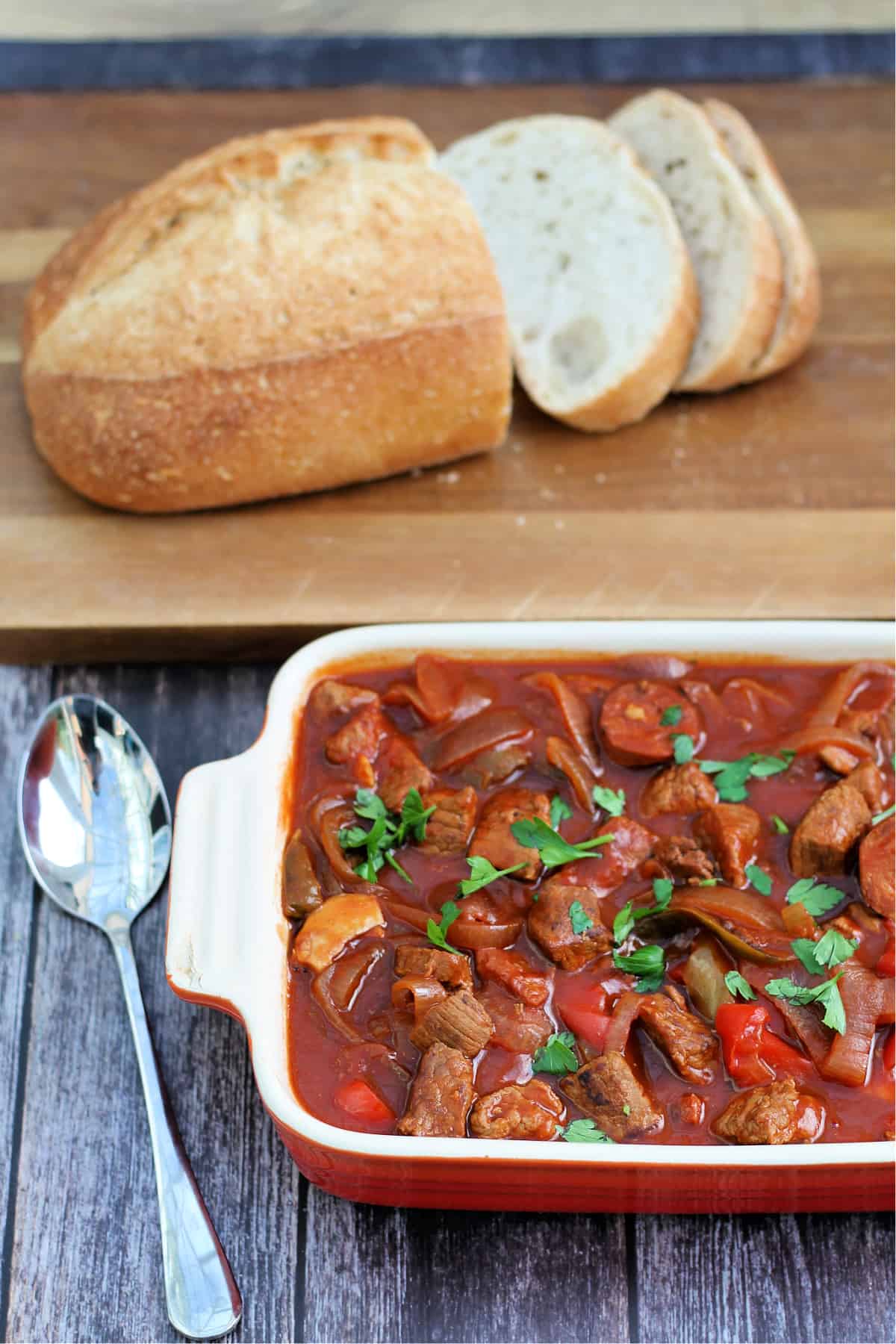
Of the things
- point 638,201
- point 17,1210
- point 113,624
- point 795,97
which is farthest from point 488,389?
point 17,1210

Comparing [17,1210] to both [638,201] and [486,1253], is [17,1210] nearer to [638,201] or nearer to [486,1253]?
[486,1253]

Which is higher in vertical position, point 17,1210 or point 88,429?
point 88,429

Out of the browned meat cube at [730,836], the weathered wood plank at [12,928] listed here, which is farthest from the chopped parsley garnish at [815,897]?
the weathered wood plank at [12,928]

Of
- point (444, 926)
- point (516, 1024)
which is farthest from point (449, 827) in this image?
point (516, 1024)

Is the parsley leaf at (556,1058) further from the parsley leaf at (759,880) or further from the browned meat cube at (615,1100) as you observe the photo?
the parsley leaf at (759,880)

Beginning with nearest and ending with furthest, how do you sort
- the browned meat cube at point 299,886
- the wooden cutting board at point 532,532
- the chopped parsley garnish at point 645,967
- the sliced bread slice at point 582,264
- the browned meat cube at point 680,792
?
the chopped parsley garnish at point 645,967, the browned meat cube at point 299,886, the browned meat cube at point 680,792, the wooden cutting board at point 532,532, the sliced bread slice at point 582,264

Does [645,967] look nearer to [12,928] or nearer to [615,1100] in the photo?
[615,1100]

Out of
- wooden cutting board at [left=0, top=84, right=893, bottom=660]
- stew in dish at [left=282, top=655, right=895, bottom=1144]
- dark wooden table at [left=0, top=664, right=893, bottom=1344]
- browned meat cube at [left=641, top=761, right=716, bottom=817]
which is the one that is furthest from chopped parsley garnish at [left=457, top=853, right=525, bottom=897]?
wooden cutting board at [left=0, top=84, right=893, bottom=660]
